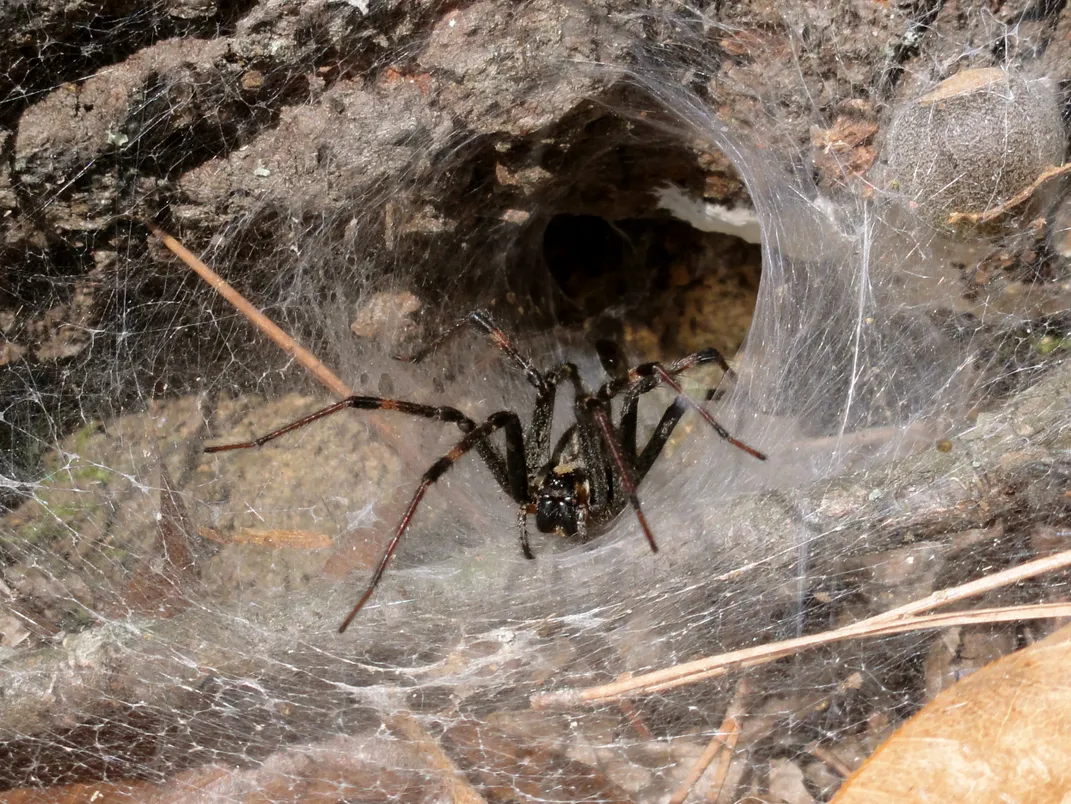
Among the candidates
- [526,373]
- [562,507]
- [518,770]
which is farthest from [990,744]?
[526,373]

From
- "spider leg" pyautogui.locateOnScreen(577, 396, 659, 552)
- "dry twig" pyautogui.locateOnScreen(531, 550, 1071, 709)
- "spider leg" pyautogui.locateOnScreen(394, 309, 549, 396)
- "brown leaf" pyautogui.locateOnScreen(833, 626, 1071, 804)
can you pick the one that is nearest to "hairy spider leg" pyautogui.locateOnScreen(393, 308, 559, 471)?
"spider leg" pyautogui.locateOnScreen(394, 309, 549, 396)

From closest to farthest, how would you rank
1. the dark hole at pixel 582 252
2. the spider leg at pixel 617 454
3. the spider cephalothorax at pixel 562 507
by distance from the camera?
the spider leg at pixel 617 454 < the spider cephalothorax at pixel 562 507 < the dark hole at pixel 582 252

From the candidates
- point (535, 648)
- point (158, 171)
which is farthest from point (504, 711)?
point (158, 171)

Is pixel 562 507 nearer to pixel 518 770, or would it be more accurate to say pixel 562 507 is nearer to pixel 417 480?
pixel 417 480

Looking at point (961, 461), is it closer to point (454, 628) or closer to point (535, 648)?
point (535, 648)

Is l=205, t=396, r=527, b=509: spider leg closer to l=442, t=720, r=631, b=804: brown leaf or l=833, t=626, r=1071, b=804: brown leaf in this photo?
l=442, t=720, r=631, b=804: brown leaf

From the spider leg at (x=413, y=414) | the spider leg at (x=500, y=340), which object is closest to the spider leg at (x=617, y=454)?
the spider leg at (x=500, y=340)

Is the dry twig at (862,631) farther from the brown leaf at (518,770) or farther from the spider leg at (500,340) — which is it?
the spider leg at (500,340)
